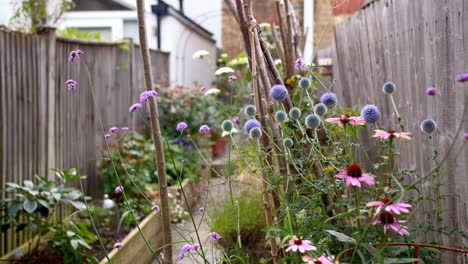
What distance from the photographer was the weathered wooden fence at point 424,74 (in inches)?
99.2

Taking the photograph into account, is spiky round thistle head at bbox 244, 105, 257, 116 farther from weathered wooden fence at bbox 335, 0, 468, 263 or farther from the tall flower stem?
weathered wooden fence at bbox 335, 0, 468, 263

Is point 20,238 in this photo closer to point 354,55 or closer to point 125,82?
point 354,55

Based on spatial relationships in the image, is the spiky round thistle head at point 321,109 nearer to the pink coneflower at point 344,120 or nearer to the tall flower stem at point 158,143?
the pink coneflower at point 344,120

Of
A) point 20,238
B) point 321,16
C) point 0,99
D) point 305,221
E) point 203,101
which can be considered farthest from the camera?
point 321,16

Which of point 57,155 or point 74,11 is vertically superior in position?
point 74,11

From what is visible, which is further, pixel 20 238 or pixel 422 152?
pixel 20 238

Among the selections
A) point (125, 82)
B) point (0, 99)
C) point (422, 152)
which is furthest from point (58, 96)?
point (422, 152)

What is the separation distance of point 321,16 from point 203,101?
468 cm

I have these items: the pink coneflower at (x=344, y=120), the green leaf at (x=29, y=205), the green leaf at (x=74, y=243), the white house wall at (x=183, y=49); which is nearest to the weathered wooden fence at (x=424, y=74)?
the pink coneflower at (x=344, y=120)

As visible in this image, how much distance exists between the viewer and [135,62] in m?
7.91

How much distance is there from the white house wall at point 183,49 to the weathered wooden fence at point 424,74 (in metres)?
5.25

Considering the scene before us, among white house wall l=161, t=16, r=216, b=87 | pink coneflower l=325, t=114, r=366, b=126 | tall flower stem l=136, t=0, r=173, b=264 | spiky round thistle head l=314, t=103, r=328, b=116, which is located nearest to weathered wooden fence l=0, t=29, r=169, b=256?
tall flower stem l=136, t=0, r=173, b=264

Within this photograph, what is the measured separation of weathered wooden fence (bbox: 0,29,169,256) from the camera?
4.24 metres

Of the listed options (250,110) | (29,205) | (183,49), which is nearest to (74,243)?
(29,205)
